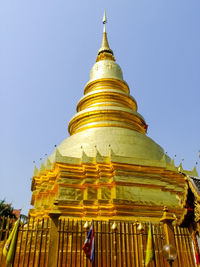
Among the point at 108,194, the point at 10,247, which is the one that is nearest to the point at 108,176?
the point at 108,194

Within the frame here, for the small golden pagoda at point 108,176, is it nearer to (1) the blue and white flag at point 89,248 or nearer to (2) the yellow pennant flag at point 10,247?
(2) the yellow pennant flag at point 10,247

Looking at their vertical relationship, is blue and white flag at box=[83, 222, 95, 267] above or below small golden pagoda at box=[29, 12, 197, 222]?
below

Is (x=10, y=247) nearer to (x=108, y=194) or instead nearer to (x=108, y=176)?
(x=108, y=194)

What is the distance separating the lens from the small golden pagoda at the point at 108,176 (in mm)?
11188

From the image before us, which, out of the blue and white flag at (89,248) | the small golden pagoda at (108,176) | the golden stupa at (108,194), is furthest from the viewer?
the small golden pagoda at (108,176)

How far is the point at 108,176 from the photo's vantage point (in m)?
12.5

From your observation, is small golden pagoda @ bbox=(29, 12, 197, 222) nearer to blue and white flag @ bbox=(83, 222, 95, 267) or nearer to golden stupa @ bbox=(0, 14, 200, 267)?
golden stupa @ bbox=(0, 14, 200, 267)

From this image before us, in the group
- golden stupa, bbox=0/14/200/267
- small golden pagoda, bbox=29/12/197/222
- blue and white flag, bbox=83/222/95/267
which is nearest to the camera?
blue and white flag, bbox=83/222/95/267

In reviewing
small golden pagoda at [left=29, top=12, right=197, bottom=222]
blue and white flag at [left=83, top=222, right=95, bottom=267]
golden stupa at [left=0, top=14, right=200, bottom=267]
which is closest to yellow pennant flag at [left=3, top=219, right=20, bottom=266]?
golden stupa at [left=0, top=14, right=200, bottom=267]

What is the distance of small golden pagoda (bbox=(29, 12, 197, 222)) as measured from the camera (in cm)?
1119

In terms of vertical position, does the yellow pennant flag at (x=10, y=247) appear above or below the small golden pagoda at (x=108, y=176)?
below

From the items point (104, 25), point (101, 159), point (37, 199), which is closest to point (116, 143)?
point (101, 159)

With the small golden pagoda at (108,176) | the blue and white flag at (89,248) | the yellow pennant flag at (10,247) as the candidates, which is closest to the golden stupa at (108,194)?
the small golden pagoda at (108,176)

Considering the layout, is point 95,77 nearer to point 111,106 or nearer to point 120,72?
point 120,72
